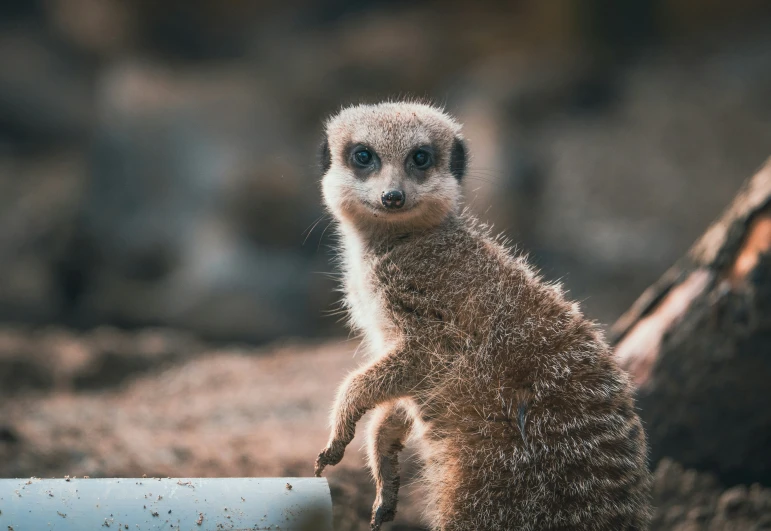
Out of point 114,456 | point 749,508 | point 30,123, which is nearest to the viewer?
point 749,508

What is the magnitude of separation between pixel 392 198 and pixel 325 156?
0.68 metres

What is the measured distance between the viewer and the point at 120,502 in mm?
2043

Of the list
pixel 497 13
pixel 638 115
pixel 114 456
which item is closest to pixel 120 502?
pixel 114 456

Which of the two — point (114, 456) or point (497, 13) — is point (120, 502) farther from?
point (497, 13)

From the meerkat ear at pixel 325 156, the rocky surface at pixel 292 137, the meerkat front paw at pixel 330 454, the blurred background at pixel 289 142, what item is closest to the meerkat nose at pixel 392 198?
the meerkat ear at pixel 325 156

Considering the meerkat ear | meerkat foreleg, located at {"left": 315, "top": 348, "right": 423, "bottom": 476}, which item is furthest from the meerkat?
the meerkat ear

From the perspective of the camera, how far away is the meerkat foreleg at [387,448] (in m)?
2.79

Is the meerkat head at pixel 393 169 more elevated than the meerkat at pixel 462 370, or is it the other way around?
the meerkat head at pixel 393 169

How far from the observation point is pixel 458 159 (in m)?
3.24

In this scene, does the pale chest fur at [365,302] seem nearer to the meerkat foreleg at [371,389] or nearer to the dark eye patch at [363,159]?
the meerkat foreleg at [371,389]

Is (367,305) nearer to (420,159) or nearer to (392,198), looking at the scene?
(392,198)

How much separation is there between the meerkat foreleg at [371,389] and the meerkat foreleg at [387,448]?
0.22 m

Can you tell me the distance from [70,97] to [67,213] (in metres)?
1.76

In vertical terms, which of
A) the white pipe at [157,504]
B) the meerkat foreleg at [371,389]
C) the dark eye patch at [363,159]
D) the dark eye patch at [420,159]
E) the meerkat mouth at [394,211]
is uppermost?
the dark eye patch at [363,159]
